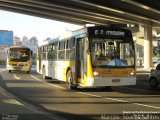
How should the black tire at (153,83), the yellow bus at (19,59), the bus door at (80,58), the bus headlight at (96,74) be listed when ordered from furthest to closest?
the yellow bus at (19,59) → the black tire at (153,83) → the bus door at (80,58) → the bus headlight at (96,74)

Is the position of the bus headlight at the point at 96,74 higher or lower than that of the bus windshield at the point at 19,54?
lower

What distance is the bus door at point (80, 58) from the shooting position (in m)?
20.8

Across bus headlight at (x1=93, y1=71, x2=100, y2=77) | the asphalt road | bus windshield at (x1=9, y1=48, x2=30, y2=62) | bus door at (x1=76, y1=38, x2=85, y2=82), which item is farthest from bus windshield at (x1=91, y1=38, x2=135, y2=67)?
bus windshield at (x1=9, y1=48, x2=30, y2=62)

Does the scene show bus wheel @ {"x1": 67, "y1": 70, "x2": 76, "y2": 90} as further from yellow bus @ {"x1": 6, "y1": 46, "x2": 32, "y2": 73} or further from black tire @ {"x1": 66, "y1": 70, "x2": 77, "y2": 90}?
Answer: yellow bus @ {"x1": 6, "y1": 46, "x2": 32, "y2": 73}

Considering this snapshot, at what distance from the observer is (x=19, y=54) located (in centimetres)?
4409

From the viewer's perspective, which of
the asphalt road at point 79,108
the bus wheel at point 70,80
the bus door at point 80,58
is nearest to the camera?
the asphalt road at point 79,108

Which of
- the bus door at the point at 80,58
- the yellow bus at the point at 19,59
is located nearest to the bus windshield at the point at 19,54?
the yellow bus at the point at 19,59

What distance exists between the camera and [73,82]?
71.2 feet

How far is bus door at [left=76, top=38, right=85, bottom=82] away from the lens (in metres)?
20.8

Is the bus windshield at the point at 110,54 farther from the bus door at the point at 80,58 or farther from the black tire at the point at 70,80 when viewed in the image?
the black tire at the point at 70,80

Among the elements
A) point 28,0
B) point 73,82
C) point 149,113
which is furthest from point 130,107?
point 28,0

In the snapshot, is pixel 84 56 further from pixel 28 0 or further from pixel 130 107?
pixel 28 0

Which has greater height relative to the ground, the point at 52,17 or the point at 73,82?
the point at 52,17

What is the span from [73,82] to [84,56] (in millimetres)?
1893
